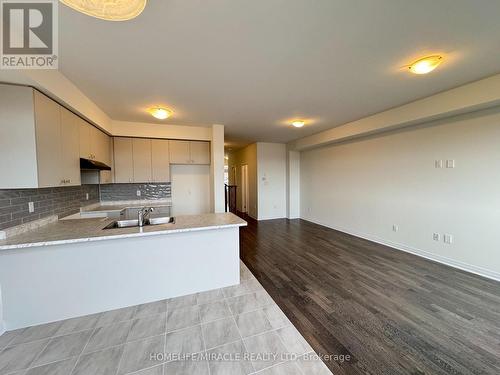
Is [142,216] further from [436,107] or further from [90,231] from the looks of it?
[436,107]

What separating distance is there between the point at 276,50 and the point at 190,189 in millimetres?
3759

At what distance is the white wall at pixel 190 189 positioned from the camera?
4.76m

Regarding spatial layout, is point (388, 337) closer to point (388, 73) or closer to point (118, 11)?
point (388, 73)

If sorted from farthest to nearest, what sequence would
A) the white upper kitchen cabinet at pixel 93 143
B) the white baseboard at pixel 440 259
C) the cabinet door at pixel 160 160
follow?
1. the cabinet door at pixel 160 160
2. the white upper kitchen cabinet at pixel 93 143
3. the white baseboard at pixel 440 259

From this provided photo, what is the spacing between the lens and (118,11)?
1.11m

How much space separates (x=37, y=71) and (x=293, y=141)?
5.71 metres

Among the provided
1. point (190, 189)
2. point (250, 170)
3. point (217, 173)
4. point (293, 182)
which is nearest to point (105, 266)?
point (217, 173)

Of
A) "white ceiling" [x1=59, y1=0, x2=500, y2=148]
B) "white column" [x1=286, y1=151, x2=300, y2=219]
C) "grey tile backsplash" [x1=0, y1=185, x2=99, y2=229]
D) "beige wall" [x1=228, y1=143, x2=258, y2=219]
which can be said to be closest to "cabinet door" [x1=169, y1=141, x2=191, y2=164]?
"white ceiling" [x1=59, y1=0, x2=500, y2=148]

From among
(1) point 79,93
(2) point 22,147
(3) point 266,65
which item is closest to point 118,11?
(3) point 266,65

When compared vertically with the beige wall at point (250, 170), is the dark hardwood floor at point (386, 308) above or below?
below

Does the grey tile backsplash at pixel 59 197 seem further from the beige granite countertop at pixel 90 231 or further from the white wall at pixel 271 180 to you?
the white wall at pixel 271 180

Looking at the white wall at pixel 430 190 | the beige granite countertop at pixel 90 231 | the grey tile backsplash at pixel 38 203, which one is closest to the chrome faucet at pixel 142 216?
the beige granite countertop at pixel 90 231

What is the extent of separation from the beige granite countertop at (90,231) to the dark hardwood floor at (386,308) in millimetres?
1156

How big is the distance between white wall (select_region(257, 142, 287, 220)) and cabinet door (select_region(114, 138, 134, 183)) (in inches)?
147
